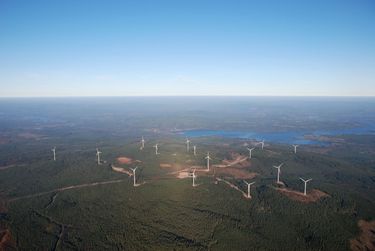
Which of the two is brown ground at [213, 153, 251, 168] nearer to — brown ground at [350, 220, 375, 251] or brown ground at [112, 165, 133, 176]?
brown ground at [112, 165, 133, 176]

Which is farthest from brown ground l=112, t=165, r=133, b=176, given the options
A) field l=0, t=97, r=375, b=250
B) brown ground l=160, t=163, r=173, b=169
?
brown ground l=160, t=163, r=173, b=169

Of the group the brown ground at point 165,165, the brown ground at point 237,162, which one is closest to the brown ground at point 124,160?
the brown ground at point 165,165

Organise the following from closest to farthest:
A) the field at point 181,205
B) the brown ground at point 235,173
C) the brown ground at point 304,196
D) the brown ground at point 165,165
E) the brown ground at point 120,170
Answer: the field at point 181,205 < the brown ground at point 304,196 < the brown ground at point 235,173 < the brown ground at point 120,170 < the brown ground at point 165,165

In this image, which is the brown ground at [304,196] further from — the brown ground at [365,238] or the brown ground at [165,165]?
the brown ground at [165,165]

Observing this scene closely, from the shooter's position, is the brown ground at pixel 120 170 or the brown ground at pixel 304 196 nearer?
the brown ground at pixel 304 196

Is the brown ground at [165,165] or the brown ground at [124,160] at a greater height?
the brown ground at [124,160]
